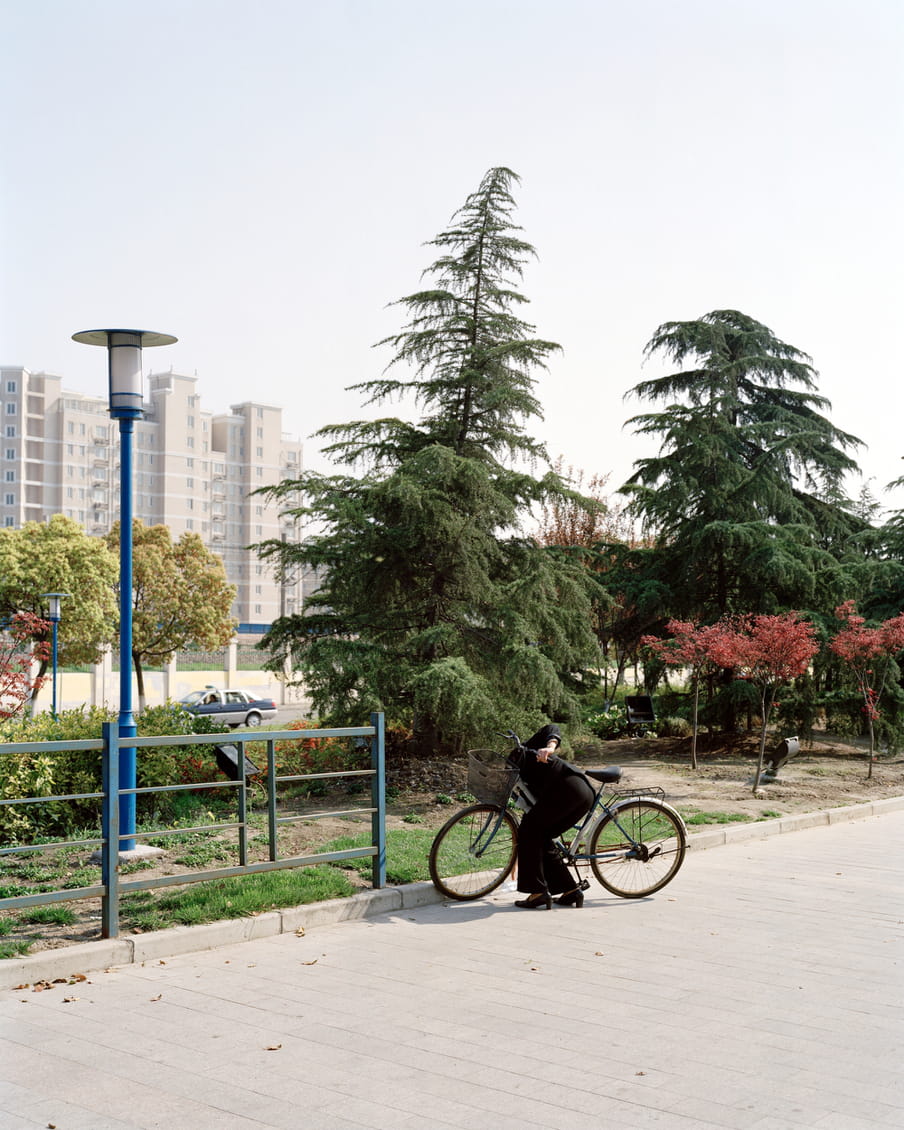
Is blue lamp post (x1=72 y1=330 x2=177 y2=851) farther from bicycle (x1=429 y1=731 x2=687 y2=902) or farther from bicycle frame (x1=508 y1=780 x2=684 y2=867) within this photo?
bicycle frame (x1=508 y1=780 x2=684 y2=867)

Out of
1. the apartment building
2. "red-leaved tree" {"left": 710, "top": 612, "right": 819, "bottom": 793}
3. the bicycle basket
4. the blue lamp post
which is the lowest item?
the bicycle basket

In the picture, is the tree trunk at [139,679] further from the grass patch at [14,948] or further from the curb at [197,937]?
the grass patch at [14,948]

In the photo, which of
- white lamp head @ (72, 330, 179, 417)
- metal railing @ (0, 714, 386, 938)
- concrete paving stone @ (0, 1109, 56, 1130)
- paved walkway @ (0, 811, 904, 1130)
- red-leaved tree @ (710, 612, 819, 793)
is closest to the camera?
concrete paving stone @ (0, 1109, 56, 1130)

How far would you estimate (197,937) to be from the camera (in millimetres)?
6965

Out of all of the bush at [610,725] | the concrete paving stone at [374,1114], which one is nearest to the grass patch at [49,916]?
the concrete paving stone at [374,1114]

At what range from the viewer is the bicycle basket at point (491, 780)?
823 centimetres

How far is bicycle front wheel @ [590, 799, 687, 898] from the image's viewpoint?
8.55m

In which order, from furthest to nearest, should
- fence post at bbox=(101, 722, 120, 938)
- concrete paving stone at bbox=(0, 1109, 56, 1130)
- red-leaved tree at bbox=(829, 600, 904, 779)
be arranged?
1. red-leaved tree at bbox=(829, 600, 904, 779)
2. fence post at bbox=(101, 722, 120, 938)
3. concrete paving stone at bbox=(0, 1109, 56, 1130)

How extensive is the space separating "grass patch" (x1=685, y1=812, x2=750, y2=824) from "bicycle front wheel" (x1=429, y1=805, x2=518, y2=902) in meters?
4.31

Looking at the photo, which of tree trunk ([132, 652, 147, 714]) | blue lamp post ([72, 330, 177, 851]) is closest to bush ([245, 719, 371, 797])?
blue lamp post ([72, 330, 177, 851])

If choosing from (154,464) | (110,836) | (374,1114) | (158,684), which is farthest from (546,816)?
(154,464)

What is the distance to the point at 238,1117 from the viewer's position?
4.28 meters

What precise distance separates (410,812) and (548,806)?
4258mm

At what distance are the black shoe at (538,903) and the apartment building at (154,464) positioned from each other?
104 metres
